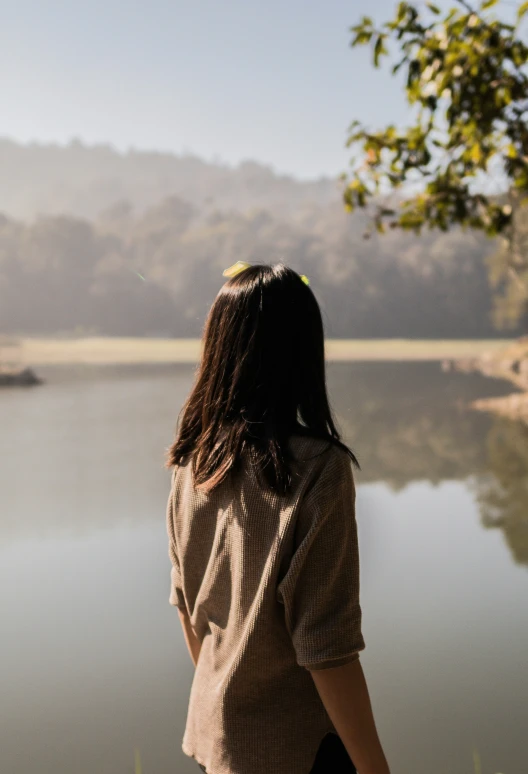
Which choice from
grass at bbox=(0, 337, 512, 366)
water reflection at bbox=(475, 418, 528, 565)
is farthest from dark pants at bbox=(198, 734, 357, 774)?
grass at bbox=(0, 337, 512, 366)

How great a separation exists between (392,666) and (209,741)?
5.14ft

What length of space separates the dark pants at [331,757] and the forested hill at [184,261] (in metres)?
7.57

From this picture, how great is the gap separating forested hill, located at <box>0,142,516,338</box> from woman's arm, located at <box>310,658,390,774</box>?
299 inches

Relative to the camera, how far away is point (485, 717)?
1767mm

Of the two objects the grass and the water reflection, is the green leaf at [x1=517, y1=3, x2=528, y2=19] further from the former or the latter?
the grass

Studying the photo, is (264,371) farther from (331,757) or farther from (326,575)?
(331,757)

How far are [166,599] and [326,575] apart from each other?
2331 mm

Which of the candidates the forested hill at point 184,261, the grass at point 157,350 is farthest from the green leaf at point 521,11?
the grass at point 157,350

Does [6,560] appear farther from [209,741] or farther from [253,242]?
[253,242]

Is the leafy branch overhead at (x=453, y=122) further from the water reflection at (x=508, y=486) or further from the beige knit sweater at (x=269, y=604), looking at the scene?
the water reflection at (x=508, y=486)

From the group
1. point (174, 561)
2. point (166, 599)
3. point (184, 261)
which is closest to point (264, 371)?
point (174, 561)

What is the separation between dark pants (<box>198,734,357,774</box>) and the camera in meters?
0.61

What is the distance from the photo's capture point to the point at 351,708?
56 centimetres

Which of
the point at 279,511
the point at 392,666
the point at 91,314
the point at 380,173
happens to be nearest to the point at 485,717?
the point at 392,666
